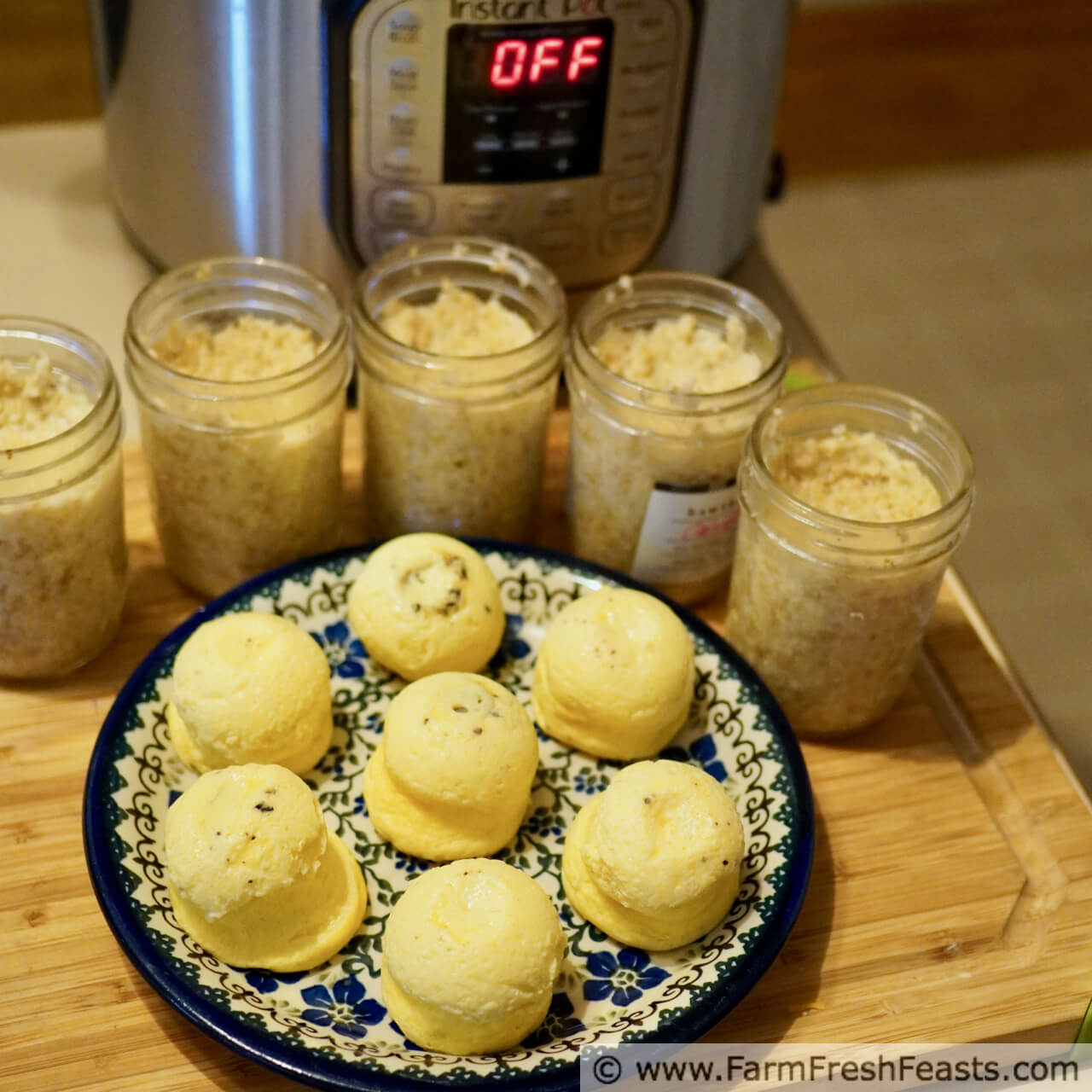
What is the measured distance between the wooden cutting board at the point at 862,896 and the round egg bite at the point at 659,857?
68mm

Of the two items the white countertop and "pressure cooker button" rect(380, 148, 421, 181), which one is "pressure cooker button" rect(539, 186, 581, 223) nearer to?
"pressure cooker button" rect(380, 148, 421, 181)

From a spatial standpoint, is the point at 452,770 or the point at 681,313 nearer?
the point at 452,770

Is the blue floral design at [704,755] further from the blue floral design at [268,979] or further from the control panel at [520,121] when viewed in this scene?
the control panel at [520,121]

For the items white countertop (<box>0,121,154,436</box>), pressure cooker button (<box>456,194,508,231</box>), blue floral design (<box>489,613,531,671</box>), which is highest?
pressure cooker button (<box>456,194,508,231</box>)

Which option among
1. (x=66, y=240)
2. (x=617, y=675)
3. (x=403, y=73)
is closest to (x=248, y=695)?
(x=617, y=675)

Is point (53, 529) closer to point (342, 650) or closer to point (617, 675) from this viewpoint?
point (342, 650)

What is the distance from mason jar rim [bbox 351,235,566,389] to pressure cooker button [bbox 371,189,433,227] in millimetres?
17

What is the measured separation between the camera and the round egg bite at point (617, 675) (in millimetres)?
846

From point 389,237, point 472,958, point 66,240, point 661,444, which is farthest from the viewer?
point 66,240

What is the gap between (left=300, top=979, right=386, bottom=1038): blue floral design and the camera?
0.73 m

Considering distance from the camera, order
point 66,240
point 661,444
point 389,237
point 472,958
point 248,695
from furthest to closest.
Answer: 1. point 66,240
2. point 389,237
3. point 661,444
4. point 248,695
5. point 472,958

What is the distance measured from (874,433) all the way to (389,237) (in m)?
0.39

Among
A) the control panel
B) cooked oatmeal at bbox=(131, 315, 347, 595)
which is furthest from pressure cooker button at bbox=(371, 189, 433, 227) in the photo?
cooked oatmeal at bbox=(131, 315, 347, 595)

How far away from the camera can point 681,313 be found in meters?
1.03
